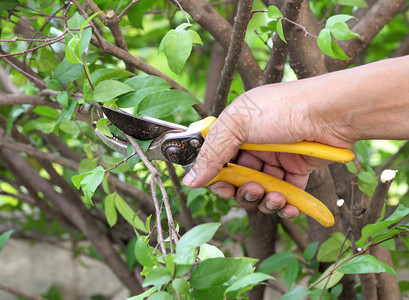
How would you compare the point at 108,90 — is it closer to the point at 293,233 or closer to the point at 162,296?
the point at 162,296

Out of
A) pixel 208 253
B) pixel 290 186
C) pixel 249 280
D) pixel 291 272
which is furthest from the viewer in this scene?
pixel 291 272

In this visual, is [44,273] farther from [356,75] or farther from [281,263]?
[356,75]

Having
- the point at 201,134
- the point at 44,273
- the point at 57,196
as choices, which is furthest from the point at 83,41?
the point at 44,273

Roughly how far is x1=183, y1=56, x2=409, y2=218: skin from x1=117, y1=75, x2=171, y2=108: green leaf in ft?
0.39

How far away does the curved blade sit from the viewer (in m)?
0.77

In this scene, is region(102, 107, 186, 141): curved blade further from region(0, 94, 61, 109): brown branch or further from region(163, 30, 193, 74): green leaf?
region(0, 94, 61, 109): brown branch

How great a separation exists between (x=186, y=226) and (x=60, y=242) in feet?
2.75

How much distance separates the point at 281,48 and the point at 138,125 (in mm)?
307

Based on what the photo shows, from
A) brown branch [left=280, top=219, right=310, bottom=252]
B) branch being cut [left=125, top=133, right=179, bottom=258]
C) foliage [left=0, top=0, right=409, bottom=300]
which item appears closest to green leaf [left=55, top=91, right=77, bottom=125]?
foliage [left=0, top=0, right=409, bottom=300]

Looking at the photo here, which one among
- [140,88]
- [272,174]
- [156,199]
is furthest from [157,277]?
[272,174]

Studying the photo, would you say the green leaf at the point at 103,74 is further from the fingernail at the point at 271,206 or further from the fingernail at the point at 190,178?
the fingernail at the point at 271,206

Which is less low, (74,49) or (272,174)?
(74,49)

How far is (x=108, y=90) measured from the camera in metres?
0.74

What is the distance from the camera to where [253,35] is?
105 centimetres
